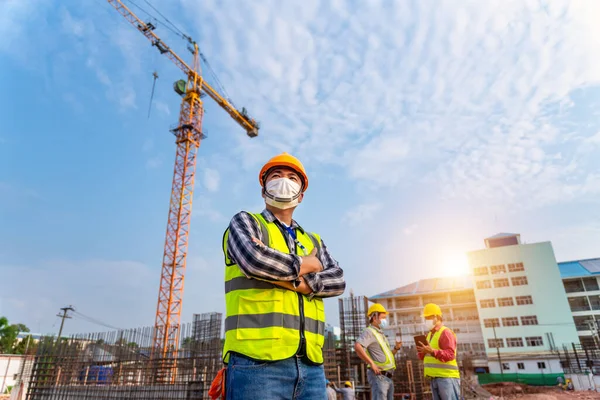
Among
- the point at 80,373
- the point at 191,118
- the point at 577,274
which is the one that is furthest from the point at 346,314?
the point at 577,274

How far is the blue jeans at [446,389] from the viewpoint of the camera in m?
4.10

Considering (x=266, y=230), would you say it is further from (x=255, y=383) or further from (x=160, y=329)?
(x=160, y=329)

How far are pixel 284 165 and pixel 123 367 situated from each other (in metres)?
10.5

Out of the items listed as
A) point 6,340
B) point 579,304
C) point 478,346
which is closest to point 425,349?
point 478,346

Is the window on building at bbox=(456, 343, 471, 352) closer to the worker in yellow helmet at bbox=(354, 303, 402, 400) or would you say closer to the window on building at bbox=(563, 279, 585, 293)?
the window on building at bbox=(563, 279, 585, 293)

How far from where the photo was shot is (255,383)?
1533mm

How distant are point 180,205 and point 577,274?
135 feet

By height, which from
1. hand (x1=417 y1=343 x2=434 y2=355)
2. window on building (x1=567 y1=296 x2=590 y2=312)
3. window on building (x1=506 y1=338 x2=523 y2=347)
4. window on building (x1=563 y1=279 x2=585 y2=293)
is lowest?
hand (x1=417 y1=343 x2=434 y2=355)

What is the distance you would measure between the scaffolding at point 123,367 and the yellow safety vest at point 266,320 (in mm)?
7518

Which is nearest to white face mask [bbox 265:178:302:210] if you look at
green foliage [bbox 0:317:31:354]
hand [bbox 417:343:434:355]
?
hand [bbox 417:343:434:355]

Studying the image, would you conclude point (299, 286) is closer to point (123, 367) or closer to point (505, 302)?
point (123, 367)

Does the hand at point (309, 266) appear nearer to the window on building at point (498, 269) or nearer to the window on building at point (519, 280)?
the window on building at point (519, 280)

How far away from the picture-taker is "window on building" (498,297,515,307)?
37281 millimetres

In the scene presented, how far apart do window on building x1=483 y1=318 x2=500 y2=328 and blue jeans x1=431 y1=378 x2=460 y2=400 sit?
127ft
